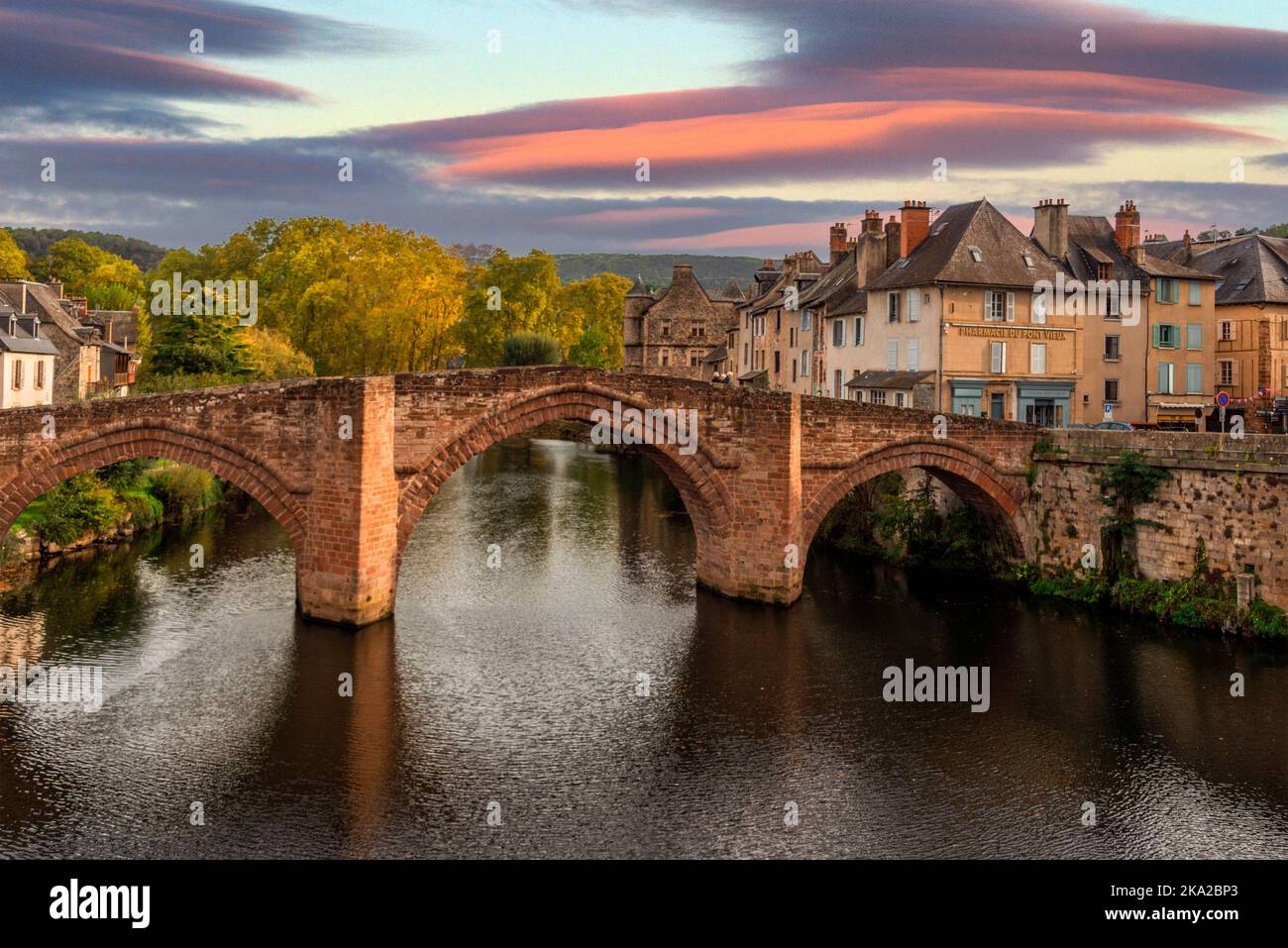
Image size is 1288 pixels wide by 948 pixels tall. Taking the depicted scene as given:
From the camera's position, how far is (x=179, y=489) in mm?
38750

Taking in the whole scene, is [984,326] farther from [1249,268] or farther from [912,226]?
[1249,268]

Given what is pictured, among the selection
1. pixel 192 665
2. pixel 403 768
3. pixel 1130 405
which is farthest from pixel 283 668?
pixel 1130 405

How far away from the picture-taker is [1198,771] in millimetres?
18156

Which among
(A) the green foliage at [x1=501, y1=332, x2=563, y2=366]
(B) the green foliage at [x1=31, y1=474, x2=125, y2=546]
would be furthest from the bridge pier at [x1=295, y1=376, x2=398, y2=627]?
(A) the green foliage at [x1=501, y1=332, x2=563, y2=366]

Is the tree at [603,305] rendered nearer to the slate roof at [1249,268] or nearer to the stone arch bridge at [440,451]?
the slate roof at [1249,268]

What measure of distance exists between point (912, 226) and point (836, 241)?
1307cm

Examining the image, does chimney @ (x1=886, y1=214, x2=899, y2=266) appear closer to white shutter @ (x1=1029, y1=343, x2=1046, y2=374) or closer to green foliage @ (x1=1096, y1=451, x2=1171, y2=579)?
white shutter @ (x1=1029, y1=343, x2=1046, y2=374)

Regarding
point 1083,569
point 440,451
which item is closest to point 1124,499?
point 1083,569

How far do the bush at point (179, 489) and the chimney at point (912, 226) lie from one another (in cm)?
2427

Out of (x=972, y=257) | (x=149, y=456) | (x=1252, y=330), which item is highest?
(x=972, y=257)

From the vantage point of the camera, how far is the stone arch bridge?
23.7m

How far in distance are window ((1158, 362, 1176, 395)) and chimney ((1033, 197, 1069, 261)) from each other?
16.7ft
